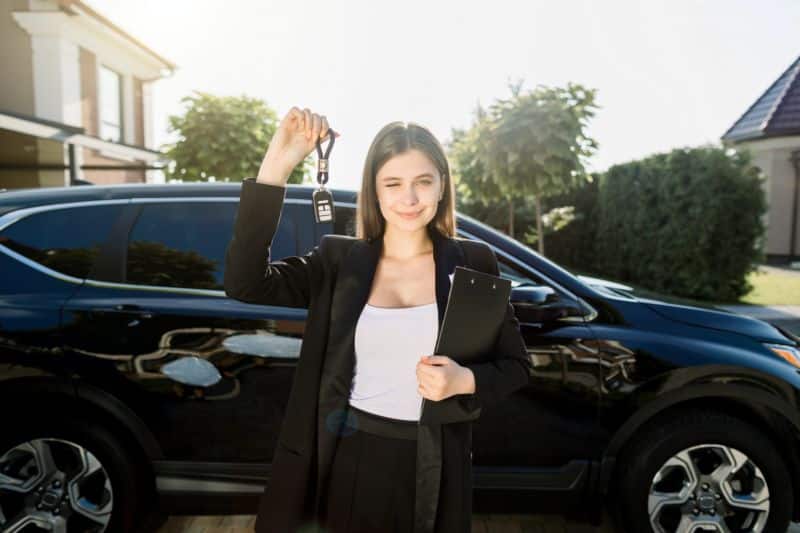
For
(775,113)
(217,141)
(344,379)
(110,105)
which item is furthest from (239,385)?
(775,113)

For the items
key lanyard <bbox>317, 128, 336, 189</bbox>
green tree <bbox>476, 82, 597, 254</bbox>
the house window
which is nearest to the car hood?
key lanyard <bbox>317, 128, 336, 189</bbox>

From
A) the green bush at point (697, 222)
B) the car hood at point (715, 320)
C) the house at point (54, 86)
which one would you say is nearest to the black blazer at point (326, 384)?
the car hood at point (715, 320)

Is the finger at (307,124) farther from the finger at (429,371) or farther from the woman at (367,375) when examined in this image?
the finger at (429,371)

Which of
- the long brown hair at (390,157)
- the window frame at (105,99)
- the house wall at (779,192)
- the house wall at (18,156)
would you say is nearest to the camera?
the long brown hair at (390,157)

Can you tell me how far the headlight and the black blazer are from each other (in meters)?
1.81

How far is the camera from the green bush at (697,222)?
10.7 meters

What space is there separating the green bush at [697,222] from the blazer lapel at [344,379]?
1099cm

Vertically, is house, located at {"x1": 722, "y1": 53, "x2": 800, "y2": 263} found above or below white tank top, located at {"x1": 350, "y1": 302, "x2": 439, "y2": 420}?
above

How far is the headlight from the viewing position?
8.72 feet

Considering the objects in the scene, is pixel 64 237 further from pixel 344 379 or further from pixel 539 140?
pixel 539 140

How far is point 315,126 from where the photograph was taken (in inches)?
56.7

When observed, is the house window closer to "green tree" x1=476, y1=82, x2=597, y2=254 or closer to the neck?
"green tree" x1=476, y1=82, x2=597, y2=254

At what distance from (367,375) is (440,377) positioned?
10.2 inches

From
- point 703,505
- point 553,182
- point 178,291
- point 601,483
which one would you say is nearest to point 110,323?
point 178,291
